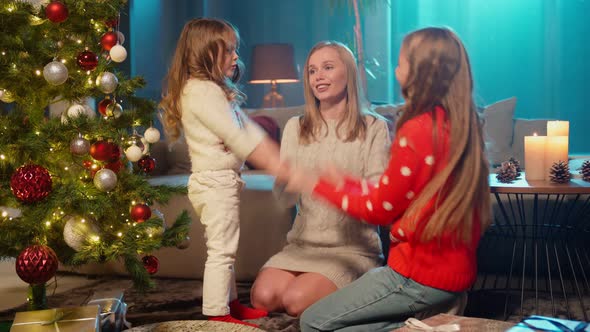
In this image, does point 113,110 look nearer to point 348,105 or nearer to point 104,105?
point 104,105

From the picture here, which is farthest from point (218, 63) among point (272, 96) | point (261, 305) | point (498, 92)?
point (498, 92)

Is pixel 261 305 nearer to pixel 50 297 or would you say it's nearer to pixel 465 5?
pixel 50 297

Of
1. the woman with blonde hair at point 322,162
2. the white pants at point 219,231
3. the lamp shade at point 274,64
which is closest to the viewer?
the white pants at point 219,231

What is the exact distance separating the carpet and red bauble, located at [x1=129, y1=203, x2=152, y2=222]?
51 cm

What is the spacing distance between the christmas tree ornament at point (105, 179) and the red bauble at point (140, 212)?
0.37 feet

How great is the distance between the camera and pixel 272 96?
5203mm

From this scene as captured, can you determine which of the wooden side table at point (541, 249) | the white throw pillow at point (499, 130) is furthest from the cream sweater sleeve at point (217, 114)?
the white throw pillow at point (499, 130)

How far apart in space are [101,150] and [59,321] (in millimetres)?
519

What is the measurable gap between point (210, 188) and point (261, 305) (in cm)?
49

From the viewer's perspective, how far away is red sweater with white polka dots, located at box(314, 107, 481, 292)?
160 centimetres

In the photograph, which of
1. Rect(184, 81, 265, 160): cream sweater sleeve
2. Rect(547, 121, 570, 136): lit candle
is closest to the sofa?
Rect(547, 121, 570, 136): lit candle

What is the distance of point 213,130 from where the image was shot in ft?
7.06

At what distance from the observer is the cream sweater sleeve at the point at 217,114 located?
6.84 feet

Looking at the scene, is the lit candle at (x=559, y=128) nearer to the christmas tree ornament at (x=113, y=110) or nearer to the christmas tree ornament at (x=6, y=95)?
the christmas tree ornament at (x=113, y=110)
